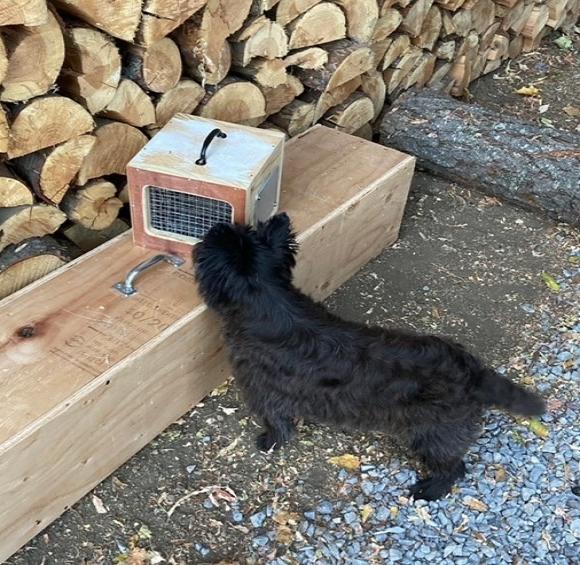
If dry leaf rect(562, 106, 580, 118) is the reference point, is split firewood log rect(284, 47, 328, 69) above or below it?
above

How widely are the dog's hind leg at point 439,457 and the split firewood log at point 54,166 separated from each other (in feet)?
5.11

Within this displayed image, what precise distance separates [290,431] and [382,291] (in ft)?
3.51

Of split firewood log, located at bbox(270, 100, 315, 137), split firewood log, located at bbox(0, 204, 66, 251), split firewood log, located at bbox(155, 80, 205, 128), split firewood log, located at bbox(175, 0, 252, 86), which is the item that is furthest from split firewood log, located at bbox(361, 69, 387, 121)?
split firewood log, located at bbox(0, 204, 66, 251)

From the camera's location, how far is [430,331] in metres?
3.26

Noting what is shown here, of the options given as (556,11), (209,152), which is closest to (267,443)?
(209,152)

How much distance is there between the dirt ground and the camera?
239 centimetres

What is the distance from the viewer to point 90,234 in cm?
306

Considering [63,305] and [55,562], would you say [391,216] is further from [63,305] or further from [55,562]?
[55,562]

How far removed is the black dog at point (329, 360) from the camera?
229cm

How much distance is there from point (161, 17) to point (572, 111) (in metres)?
3.56

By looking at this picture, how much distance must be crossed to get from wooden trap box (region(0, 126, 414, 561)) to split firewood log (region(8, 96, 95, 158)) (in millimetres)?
424

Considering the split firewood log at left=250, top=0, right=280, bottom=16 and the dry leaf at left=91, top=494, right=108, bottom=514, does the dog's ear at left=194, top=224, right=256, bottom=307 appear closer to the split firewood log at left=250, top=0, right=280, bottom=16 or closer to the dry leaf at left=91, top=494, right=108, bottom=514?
the dry leaf at left=91, top=494, right=108, bottom=514

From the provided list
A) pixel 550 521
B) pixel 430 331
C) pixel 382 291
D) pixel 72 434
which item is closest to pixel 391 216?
pixel 382 291

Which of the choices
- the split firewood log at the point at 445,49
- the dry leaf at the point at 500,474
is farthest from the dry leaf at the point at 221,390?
the split firewood log at the point at 445,49
